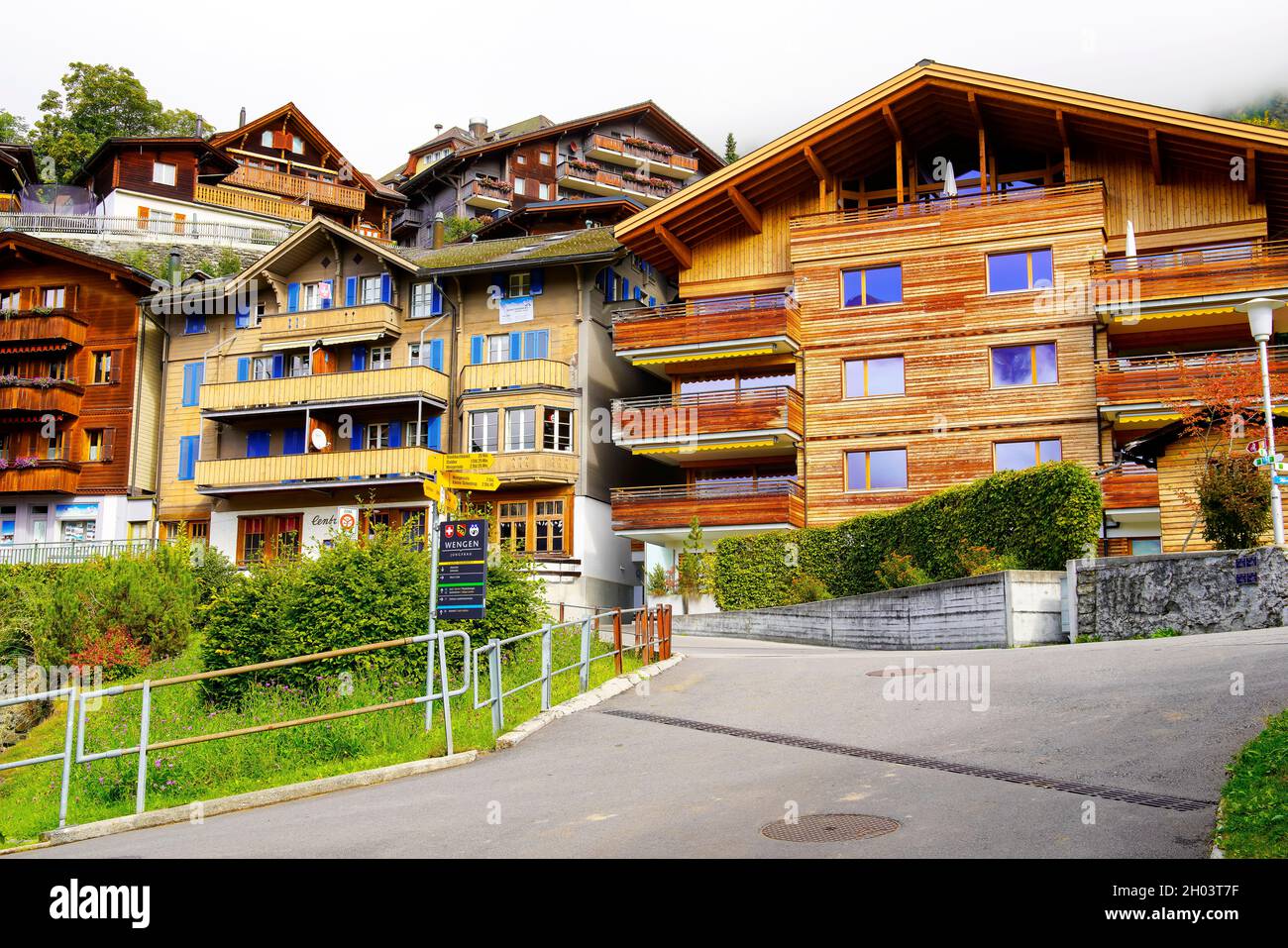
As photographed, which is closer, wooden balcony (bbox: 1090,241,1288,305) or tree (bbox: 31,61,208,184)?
wooden balcony (bbox: 1090,241,1288,305)

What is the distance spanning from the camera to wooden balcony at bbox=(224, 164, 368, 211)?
7606 centimetres

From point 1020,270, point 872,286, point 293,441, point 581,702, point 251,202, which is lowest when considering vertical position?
point 581,702

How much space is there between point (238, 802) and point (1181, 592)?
15507 mm

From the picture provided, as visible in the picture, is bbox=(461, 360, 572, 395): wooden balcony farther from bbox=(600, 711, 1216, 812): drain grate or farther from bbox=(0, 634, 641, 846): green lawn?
bbox=(600, 711, 1216, 812): drain grate

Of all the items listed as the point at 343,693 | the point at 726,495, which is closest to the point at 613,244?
the point at 726,495

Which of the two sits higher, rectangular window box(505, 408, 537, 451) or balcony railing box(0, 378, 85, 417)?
balcony railing box(0, 378, 85, 417)

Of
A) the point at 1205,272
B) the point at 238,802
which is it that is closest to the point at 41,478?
the point at 238,802

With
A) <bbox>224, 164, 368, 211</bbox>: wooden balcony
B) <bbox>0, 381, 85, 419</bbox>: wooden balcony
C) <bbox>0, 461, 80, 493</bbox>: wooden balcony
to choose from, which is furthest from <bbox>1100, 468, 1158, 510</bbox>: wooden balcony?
<bbox>224, 164, 368, 211</bbox>: wooden balcony

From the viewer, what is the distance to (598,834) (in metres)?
10.4

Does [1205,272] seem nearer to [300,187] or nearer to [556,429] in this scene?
[556,429]

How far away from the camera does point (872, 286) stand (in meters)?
42.0

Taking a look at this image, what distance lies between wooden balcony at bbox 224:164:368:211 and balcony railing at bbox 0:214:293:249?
816 centimetres
